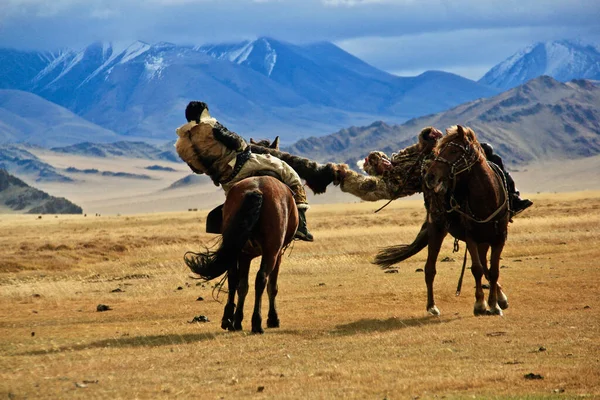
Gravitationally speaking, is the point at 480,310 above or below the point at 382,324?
above

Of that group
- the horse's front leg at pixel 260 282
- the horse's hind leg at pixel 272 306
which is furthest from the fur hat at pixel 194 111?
the horse's front leg at pixel 260 282

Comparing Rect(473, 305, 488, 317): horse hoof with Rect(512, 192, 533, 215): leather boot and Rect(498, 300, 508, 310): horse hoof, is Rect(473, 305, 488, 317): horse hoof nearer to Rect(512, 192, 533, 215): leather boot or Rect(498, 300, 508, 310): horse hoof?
Rect(498, 300, 508, 310): horse hoof

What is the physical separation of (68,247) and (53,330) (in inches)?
652

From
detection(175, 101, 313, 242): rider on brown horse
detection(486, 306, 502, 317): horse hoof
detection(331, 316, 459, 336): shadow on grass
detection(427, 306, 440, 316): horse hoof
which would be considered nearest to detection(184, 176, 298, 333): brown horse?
detection(175, 101, 313, 242): rider on brown horse

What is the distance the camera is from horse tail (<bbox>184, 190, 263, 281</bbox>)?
13.0 meters

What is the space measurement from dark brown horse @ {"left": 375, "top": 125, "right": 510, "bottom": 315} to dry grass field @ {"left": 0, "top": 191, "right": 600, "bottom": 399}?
2.46ft

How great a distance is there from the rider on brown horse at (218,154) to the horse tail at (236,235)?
139cm

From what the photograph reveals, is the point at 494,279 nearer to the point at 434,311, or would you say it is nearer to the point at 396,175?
the point at 434,311

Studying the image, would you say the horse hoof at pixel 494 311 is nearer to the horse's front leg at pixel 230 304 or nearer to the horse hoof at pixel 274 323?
the horse hoof at pixel 274 323

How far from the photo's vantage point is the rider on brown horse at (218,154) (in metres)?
14.4

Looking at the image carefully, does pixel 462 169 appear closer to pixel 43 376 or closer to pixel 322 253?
pixel 43 376

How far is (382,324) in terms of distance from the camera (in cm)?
1416

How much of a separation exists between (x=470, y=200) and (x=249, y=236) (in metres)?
3.26

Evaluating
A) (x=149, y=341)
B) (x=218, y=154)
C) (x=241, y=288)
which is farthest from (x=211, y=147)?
(x=149, y=341)
